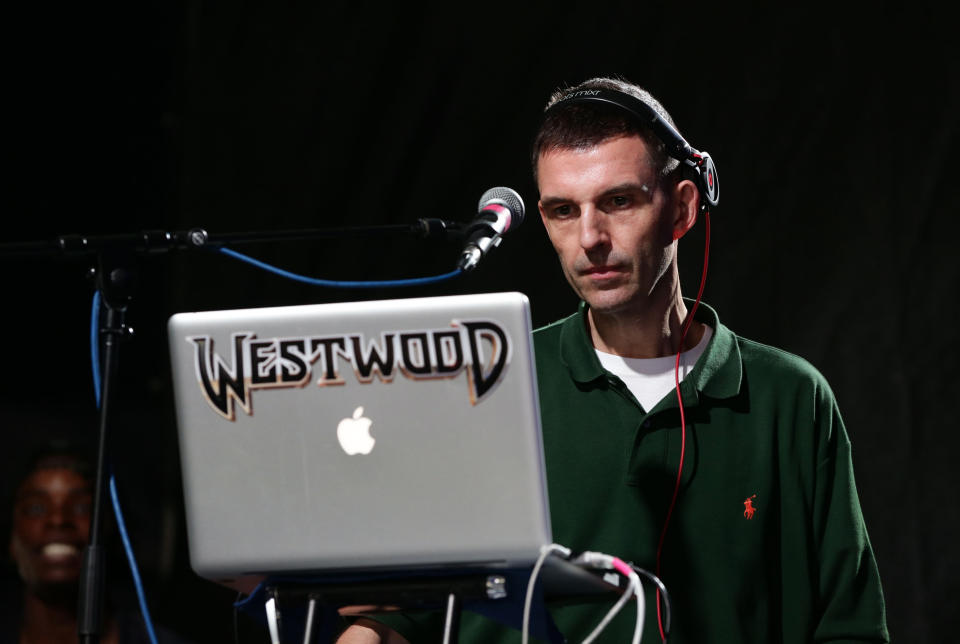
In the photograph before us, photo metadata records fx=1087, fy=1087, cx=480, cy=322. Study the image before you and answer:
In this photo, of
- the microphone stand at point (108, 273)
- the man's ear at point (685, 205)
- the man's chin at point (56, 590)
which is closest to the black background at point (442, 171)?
the man's chin at point (56, 590)

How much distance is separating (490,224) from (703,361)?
21.3 inches

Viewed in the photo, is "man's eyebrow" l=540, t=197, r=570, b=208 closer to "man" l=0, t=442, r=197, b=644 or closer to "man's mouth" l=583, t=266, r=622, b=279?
"man's mouth" l=583, t=266, r=622, b=279

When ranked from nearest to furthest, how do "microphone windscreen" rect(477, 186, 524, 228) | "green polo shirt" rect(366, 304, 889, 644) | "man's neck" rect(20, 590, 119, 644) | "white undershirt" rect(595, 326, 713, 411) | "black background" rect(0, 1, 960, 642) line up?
"microphone windscreen" rect(477, 186, 524, 228)
"green polo shirt" rect(366, 304, 889, 644)
"white undershirt" rect(595, 326, 713, 411)
"black background" rect(0, 1, 960, 642)
"man's neck" rect(20, 590, 119, 644)

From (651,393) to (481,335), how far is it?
70 centimetres

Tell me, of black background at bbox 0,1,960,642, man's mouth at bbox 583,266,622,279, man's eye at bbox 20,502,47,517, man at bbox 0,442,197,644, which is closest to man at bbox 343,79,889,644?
man's mouth at bbox 583,266,622,279

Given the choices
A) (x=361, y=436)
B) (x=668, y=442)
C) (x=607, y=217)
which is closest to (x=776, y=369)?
(x=668, y=442)

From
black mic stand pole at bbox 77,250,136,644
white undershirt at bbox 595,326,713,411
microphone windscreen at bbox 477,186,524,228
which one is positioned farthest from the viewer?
white undershirt at bbox 595,326,713,411

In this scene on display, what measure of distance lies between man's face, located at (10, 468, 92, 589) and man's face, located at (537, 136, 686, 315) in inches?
60.5

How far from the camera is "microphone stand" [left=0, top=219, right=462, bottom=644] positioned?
124 cm

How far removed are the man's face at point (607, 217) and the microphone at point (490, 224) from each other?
0.24 m

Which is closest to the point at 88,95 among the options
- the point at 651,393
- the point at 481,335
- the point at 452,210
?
the point at 452,210

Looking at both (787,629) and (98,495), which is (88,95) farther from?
(787,629)

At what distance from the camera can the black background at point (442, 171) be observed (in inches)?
95.7

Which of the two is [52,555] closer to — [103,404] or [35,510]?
[35,510]
